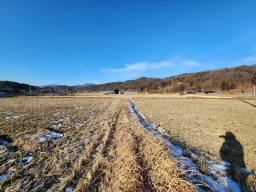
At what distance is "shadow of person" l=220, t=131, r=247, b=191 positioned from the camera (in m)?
4.90

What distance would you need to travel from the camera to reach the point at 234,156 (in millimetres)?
6910

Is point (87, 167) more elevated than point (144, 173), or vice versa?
point (144, 173)

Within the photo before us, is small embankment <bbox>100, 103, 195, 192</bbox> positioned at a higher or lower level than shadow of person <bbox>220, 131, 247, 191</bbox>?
higher

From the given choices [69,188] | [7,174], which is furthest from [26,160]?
[69,188]

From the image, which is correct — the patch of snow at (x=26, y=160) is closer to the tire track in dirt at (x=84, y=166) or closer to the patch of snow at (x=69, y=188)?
the tire track in dirt at (x=84, y=166)

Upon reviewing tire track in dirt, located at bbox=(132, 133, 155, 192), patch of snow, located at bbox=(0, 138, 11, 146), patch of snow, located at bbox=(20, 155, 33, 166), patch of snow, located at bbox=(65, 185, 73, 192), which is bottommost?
patch of snow, located at bbox=(65, 185, 73, 192)

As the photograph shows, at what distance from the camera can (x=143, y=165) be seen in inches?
183

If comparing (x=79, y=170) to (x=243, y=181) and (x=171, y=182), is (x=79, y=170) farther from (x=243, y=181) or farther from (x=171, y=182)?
(x=243, y=181)

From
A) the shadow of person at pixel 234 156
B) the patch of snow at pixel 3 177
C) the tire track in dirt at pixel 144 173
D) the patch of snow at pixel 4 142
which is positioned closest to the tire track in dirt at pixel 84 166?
the tire track in dirt at pixel 144 173

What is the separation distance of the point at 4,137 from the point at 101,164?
19.9ft

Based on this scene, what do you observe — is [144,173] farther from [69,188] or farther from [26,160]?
[26,160]

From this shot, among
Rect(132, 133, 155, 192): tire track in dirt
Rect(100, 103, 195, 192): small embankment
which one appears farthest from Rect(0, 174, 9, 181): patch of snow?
Rect(132, 133, 155, 192): tire track in dirt

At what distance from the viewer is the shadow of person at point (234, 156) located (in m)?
4.90

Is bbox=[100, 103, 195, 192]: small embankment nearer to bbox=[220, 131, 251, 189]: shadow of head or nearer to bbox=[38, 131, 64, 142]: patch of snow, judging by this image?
bbox=[220, 131, 251, 189]: shadow of head
